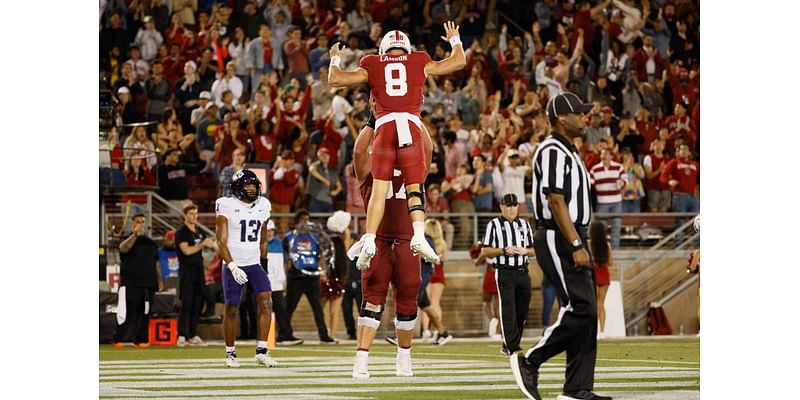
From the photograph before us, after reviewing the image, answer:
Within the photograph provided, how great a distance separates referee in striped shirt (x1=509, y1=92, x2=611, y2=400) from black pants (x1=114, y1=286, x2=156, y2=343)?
10016mm

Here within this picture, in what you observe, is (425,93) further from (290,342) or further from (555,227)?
(555,227)

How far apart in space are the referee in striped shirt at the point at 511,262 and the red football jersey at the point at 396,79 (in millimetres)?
4052

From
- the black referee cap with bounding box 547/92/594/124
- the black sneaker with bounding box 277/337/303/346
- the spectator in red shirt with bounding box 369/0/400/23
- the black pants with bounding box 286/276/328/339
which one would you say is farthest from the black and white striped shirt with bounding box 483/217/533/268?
the spectator in red shirt with bounding box 369/0/400/23

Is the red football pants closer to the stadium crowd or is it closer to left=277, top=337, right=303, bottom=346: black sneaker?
left=277, top=337, right=303, bottom=346: black sneaker

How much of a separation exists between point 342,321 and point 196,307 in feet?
9.61

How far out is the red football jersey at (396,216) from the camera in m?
9.84

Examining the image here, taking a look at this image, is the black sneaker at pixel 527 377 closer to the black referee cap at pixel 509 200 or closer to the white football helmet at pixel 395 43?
the white football helmet at pixel 395 43

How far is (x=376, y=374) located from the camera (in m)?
10.8

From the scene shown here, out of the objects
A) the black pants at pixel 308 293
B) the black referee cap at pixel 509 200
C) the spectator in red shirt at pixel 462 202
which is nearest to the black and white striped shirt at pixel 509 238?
the black referee cap at pixel 509 200

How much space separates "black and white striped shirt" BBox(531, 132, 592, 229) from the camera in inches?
299

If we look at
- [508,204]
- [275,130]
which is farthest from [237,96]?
[508,204]

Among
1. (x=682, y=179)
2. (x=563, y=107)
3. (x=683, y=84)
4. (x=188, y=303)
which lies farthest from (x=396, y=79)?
(x=683, y=84)

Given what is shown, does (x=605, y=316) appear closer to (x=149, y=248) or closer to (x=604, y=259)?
(x=604, y=259)

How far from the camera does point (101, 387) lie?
9781mm
